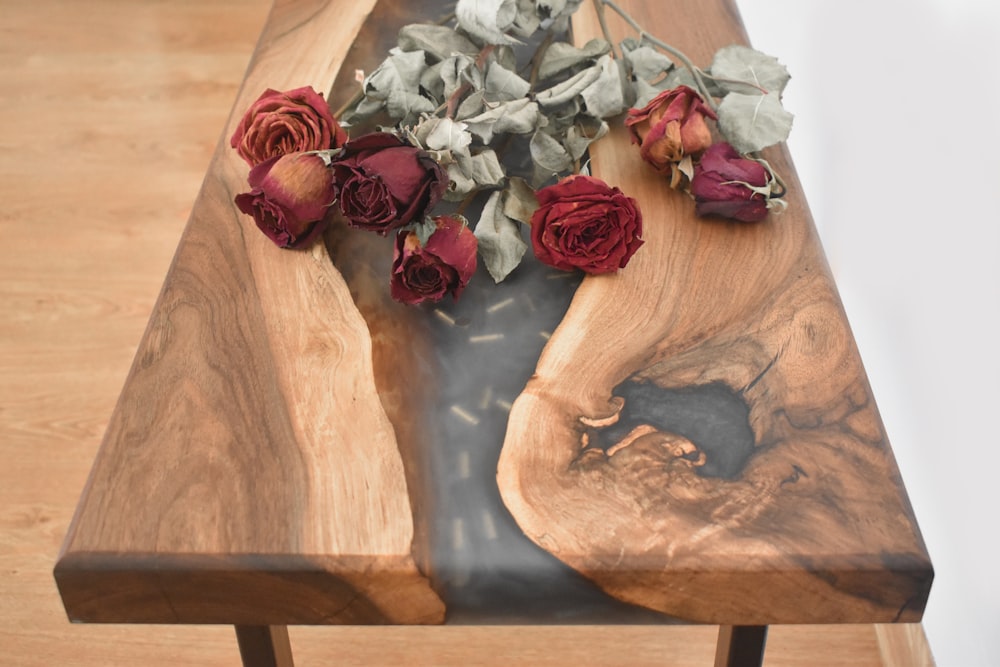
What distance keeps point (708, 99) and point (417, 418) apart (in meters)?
0.40

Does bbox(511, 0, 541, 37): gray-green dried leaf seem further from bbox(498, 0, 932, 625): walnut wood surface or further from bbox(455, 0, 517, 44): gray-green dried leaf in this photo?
bbox(498, 0, 932, 625): walnut wood surface

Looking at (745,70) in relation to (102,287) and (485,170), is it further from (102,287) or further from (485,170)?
(102,287)

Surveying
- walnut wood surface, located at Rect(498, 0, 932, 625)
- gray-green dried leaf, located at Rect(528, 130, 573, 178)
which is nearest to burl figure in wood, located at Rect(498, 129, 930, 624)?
walnut wood surface, located at Rect(498, 0, 932, 625)

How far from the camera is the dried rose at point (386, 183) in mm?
727

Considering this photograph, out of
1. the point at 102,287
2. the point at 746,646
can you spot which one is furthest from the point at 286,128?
the point at 102,287

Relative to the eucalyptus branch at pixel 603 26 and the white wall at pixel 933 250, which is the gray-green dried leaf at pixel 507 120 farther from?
the white wall at pixel 933 250

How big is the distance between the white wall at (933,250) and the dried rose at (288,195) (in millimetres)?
543

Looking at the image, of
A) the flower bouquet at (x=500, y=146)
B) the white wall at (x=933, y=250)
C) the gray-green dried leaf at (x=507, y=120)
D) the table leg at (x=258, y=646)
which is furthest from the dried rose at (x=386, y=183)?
the white wall at (x=933, y=250)

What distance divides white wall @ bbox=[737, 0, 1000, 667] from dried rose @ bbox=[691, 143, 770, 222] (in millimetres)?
202

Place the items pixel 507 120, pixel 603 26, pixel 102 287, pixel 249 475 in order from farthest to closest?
pixel 102 287 → pixel 603 26 → pixel 507 120 → pixel 249 475

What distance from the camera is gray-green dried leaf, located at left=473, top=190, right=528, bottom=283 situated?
0.78 meters

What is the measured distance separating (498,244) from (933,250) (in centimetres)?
45

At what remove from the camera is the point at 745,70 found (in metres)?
0.91

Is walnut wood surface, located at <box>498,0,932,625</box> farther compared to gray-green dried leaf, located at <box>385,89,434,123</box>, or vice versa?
gray-green dried leaf, located at <box>385,89,434,123</box>
